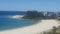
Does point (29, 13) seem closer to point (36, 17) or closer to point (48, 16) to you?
point (36, 17)

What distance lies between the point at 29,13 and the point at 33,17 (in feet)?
7.68

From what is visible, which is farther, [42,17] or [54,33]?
[42,17]

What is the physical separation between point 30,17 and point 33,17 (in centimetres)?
117

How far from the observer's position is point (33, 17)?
44031mm

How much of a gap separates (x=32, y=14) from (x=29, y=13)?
168cm

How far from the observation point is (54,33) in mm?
12906

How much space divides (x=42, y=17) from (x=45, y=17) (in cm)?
85

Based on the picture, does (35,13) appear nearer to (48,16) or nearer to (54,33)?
(48,16)

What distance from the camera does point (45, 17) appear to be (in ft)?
145

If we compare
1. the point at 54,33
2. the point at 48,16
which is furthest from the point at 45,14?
the point at 54,33

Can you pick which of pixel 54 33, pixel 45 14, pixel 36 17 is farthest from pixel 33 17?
pixel 54 33

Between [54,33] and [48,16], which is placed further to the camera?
[48,16]

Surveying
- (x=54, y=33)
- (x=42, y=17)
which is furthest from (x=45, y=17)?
(x=54, y=33)

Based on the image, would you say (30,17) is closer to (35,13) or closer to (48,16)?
(35,13)
